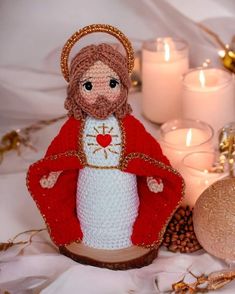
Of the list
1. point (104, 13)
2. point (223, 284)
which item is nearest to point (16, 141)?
point (104, 13)

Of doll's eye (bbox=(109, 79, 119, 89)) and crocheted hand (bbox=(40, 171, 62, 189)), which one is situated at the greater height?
doll's eye (bbox=(109, 79, 119, 89))

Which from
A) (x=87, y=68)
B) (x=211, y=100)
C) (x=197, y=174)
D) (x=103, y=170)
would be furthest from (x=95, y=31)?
(x=211, y=100)

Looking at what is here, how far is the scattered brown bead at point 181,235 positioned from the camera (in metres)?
0.98

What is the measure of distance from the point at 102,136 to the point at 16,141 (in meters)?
0.45

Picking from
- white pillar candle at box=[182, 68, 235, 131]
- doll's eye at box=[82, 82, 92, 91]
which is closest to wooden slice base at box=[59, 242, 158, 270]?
doll's eye at box=[82, 82, 92, 91]

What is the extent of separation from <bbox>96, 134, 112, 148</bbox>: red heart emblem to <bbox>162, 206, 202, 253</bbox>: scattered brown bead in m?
0.19

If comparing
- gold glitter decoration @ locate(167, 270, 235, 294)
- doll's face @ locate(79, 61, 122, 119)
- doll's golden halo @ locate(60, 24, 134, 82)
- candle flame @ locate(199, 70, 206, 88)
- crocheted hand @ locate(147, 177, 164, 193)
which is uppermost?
doll's golden halo @ locate(60, 24, 134, 82)

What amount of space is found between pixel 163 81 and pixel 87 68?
0.54 m

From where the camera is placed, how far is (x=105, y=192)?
90 cm

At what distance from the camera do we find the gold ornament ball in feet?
2.94

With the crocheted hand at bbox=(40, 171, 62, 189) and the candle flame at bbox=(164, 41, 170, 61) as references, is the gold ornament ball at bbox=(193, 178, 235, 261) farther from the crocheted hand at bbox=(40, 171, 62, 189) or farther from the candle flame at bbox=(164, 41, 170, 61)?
the candle flame at bbox=(164, 41, 170, 61)

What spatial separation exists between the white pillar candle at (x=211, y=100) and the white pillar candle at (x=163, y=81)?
0.24ft

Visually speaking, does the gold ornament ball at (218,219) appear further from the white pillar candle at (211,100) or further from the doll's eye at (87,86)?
the white pillar candle at (211,100)

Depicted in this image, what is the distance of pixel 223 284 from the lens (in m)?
0.91
